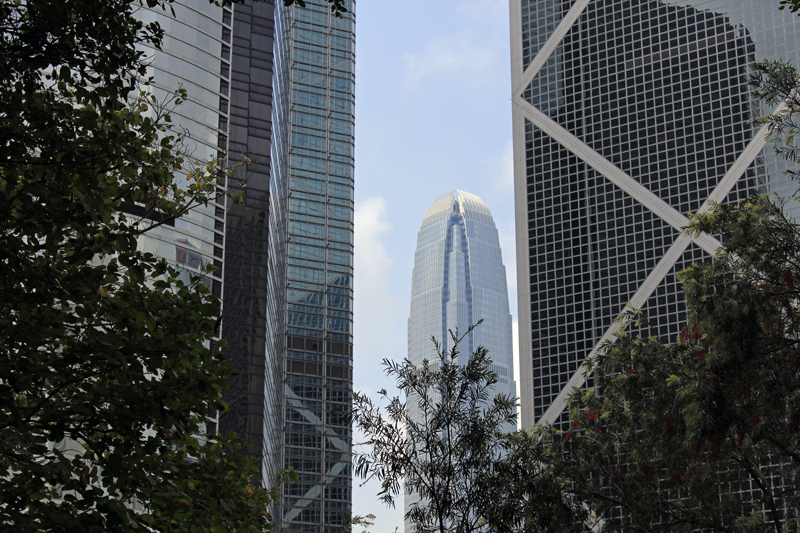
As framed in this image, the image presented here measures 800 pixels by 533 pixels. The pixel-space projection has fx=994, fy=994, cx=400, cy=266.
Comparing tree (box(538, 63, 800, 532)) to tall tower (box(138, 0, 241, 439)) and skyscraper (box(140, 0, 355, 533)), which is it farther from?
tall tower (box(138, 0, 241, 439))

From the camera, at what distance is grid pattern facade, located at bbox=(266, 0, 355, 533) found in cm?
12338

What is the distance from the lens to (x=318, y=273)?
136m

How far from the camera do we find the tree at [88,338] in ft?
41.2

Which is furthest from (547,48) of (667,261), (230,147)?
(230,147)

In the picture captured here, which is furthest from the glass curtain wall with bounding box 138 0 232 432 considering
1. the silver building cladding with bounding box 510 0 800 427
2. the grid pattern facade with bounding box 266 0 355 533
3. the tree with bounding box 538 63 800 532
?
the grid pattern facade with bounding box 266 0 355 533

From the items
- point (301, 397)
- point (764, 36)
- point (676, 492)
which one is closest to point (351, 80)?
point (301, 397)

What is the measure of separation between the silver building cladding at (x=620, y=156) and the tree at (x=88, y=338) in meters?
80.3

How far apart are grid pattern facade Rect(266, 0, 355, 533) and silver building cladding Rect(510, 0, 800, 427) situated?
98.0 feet

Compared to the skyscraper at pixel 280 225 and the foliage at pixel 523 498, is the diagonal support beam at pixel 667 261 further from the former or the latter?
the foliage at pixel 523 498

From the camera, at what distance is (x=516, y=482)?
87.3 feet

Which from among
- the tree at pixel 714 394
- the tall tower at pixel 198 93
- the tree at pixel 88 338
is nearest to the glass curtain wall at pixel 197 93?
the tall tower at pixel 198 93

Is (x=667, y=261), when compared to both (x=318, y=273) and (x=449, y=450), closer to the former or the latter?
(x=318, y=273)

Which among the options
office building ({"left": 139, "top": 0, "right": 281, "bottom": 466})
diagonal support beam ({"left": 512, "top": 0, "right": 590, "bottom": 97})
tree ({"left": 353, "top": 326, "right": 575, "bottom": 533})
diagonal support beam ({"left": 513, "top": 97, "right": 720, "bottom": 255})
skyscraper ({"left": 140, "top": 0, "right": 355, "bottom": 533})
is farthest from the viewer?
diagonal support beam ({"left": 512, "top": 0, "right": 590, "bottom": 97})

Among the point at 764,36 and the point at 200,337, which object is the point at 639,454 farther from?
the point at 764,36
